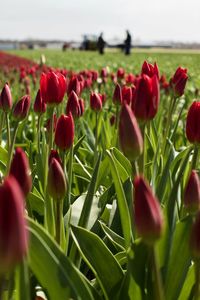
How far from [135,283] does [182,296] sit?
4.6 inches

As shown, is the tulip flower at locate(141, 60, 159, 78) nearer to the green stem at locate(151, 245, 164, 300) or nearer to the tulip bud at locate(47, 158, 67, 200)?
the tulip bud at locate(47, 158, 67, 200)

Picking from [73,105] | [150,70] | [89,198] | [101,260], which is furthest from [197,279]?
[73,105]

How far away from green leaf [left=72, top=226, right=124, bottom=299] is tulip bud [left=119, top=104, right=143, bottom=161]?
0.20m

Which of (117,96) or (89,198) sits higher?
(117,96)

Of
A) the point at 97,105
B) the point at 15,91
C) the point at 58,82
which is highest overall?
the point at 58,82

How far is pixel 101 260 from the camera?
111 cm

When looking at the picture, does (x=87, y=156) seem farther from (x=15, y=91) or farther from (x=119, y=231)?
(x=15, y=91)

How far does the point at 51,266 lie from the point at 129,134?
284 millimetres

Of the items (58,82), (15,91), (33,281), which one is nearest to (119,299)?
(33,281)

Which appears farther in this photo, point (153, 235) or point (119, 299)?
point (119, 299)

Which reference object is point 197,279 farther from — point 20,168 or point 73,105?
point 73,105

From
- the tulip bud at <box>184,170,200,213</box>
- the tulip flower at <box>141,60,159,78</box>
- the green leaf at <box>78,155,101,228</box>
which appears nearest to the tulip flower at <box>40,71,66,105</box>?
the tulip flower at <box>141,60,159,78</box>

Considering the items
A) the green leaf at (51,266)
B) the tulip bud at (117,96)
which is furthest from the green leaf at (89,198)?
the tulip bud at (117,96)

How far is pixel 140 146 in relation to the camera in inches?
39.4
